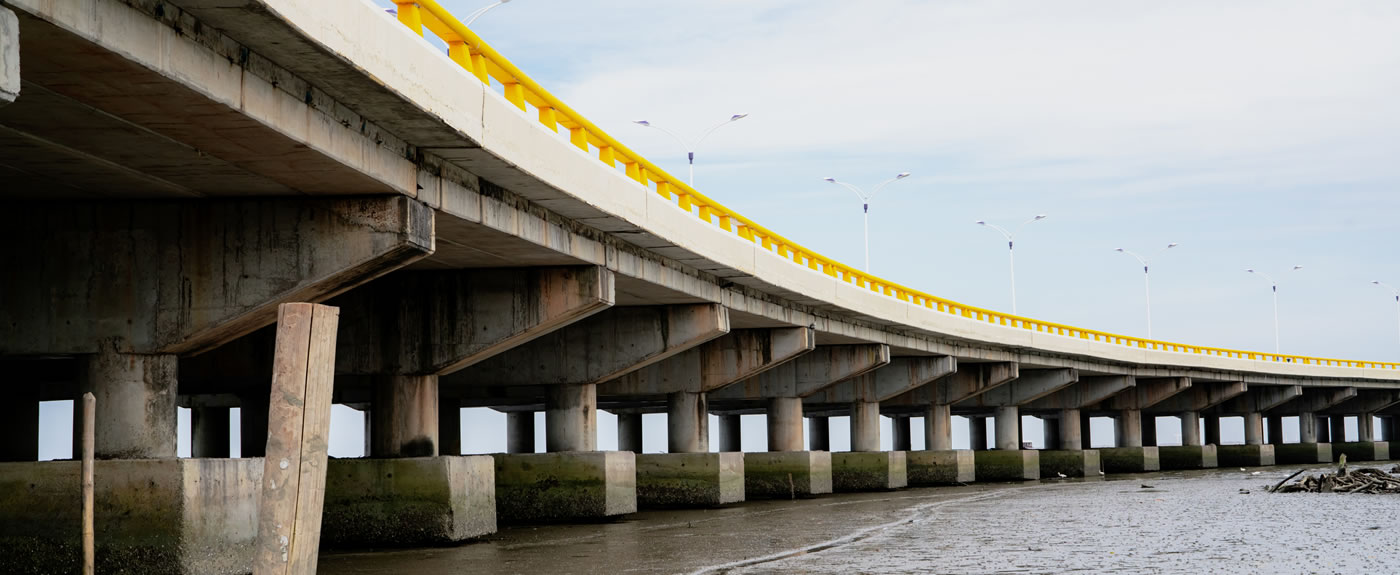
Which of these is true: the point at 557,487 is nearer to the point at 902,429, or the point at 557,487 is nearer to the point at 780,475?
the point at 780,475

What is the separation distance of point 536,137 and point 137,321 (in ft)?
16.1

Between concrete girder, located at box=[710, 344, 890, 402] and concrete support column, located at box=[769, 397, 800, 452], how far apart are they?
0.87 ft

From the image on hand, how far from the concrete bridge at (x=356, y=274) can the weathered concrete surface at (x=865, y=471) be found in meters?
3.22

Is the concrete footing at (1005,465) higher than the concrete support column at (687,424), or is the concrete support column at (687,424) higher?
the concrete support column at (687,424)

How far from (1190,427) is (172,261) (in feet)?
203

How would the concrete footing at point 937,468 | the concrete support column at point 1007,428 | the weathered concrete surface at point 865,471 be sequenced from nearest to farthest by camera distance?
the weathered concrete surface at point 865,471, the concrete footing at point 937,468, the concrete support column at point 1007,428

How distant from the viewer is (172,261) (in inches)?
652

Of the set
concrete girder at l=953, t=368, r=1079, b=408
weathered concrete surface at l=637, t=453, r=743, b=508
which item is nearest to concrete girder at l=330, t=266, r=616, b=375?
weathered concrete surface at l=637, t=453, r=743, b=508

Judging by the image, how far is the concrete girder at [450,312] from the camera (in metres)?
23.0

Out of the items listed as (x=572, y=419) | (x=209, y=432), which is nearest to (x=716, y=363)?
(x=572, y=419)

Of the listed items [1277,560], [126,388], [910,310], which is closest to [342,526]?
[126,388]

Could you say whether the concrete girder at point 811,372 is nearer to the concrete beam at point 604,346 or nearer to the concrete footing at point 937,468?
the concrete footing at point 937,468

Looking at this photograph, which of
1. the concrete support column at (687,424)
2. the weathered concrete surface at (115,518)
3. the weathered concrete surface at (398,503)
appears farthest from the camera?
the concrete support column at (687,424)

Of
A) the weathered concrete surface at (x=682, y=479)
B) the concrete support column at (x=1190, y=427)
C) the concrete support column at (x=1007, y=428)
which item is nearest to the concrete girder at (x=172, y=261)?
the weathered concrete surface at (x=682, y=479)
